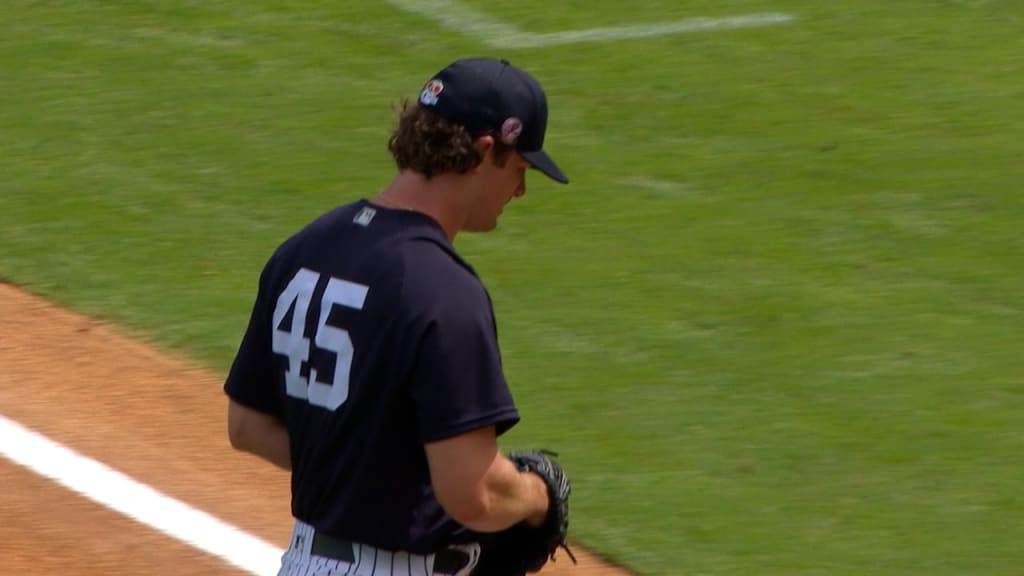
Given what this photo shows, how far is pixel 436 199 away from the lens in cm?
329

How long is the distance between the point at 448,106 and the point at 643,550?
8.39 feet

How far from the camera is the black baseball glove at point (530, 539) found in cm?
348

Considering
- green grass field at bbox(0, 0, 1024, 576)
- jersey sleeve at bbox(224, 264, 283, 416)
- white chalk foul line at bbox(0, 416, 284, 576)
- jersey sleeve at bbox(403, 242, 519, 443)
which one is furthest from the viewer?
green grass field at bbox(0, 0, 1024, 576)

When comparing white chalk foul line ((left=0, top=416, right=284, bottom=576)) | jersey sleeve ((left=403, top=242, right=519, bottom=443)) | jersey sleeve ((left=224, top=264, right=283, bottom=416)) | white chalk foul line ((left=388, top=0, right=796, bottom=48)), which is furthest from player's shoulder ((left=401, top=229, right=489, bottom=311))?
white chalk foul line ((left=388, top=0, right=796, bottom=48))

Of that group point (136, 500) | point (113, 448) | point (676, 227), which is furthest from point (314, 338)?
point (676, 227)

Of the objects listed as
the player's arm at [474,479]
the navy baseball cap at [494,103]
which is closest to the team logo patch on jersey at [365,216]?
the navy baseball cap at [494,103]

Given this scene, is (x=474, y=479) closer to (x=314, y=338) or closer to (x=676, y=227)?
(x=314, y=338)

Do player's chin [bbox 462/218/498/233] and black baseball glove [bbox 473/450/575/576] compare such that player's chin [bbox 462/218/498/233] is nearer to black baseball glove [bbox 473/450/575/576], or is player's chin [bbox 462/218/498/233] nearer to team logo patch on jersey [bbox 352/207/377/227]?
team logo patch on jersey [bbox 352/207/377/227]

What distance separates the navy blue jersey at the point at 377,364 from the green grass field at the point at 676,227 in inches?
A: 90.1

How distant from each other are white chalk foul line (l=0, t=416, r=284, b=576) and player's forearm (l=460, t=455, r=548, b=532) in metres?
2.08

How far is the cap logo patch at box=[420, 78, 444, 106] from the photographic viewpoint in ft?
11.0

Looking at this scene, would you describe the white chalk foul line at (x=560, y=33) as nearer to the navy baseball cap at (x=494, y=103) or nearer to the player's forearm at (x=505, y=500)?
the navy baseball cap at (x=494, y=103)

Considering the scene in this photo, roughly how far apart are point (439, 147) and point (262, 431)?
817 mm

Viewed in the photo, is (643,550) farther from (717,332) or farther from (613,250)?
(613,250)
